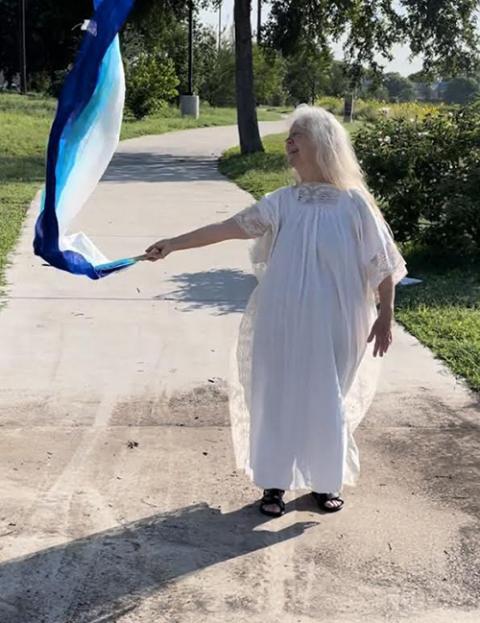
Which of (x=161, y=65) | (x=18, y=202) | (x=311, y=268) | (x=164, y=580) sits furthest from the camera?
(x=161, y=65)

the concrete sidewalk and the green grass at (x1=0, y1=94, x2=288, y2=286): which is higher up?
the green grass at (x1=0, y1=94, x2=288, y2=286)

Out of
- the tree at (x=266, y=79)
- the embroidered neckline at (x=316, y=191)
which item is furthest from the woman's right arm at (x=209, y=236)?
the tree at (x=266, y=79)

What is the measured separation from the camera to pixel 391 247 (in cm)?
363

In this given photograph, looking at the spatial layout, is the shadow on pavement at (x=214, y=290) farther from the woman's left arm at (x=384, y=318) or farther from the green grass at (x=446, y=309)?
the woman's left arm at (x=384, y=318)

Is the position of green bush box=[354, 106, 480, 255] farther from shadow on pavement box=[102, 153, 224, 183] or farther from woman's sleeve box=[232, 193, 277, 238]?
shadow on pavement box=[102, 153, 224, 183]

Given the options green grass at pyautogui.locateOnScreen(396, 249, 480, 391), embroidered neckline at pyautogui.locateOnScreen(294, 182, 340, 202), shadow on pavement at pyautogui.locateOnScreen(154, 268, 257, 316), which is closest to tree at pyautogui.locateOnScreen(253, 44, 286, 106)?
green grass at pyautogui.locateOnScreen(396, 249, 480, 391)

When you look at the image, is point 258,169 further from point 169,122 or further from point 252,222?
point 169,122

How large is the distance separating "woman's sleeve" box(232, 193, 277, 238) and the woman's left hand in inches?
23.2

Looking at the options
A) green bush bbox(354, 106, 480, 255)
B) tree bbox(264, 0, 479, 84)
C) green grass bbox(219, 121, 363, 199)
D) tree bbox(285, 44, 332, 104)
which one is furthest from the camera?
tree bbox(285, 44, 332, 104)

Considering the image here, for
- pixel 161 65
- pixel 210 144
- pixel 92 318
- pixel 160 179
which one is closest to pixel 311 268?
pixel 92 318

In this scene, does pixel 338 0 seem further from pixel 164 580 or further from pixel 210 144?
pixel 164 580

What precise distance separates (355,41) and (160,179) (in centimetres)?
918

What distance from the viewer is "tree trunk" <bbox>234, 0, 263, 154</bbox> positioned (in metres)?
21.4

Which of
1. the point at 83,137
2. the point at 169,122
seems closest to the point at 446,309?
the point at 83,137
